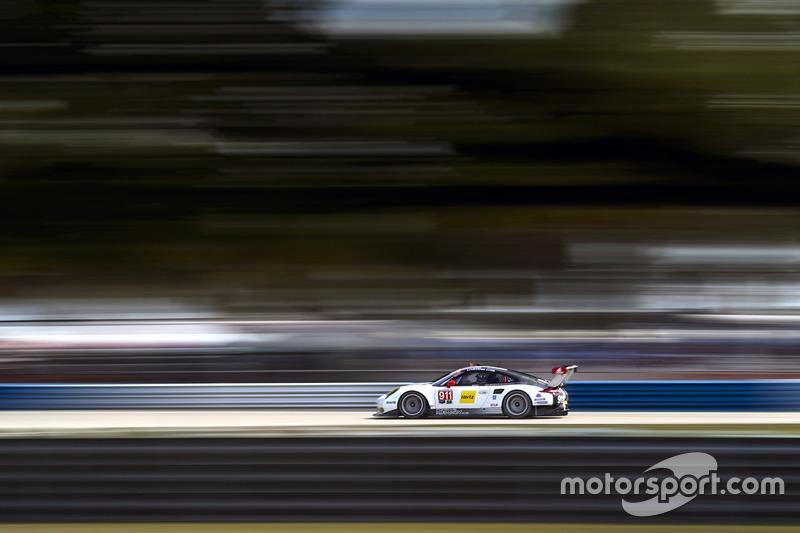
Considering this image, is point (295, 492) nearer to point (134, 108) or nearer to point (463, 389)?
point (463, 389)

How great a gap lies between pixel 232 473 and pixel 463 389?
2.76 m

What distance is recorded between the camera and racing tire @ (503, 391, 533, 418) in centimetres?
587

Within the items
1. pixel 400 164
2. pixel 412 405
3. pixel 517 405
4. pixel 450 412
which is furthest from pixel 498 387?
pixel 400 164

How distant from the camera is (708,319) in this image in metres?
7.48

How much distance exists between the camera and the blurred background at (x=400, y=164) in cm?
637

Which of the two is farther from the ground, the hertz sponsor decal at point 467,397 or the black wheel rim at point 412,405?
the hertz sponsor decal at point 467,397

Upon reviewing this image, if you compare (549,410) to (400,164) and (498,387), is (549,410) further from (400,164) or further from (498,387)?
(400,164)

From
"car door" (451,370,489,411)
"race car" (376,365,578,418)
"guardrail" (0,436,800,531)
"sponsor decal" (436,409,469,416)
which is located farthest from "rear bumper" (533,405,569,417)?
"guardrail" (0,436,800,531)

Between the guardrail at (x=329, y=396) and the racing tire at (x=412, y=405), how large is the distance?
1.32 m

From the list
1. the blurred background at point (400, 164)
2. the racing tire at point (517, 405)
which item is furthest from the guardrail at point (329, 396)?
the racing tire at point (517, 405)

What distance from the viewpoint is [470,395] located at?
5.98 metres

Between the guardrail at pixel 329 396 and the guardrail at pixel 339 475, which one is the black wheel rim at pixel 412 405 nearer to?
the guardrail at pixel 329 396

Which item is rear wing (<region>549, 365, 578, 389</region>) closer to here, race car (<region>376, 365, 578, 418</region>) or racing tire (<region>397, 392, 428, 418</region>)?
race car (<region>376, 365, 578, 418</region>)

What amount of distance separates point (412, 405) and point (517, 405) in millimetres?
805
